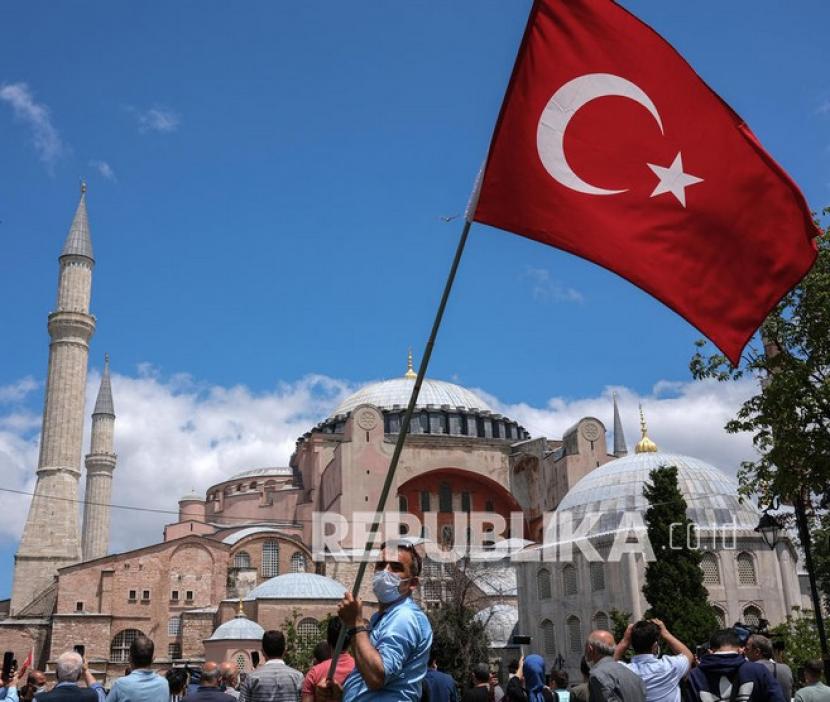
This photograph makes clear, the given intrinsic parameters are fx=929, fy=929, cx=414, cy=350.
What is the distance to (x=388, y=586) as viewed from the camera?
143 inches

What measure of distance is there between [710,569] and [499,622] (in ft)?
32.8

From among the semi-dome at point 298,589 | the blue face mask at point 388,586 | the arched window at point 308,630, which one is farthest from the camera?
the semi-dome at point 298,589

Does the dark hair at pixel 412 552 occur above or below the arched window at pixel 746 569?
below

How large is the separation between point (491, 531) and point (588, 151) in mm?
42018

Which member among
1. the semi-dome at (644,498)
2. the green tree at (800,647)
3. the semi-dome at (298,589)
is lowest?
the green tree at (800,647)

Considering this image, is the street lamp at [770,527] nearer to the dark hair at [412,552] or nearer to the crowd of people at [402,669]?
the crowd of people at [402,669]

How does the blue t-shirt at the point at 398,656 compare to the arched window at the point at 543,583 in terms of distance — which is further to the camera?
the arched window at the point at 543,583

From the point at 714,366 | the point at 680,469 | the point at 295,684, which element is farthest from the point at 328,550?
the point at 295,684

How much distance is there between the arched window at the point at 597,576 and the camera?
29.1m

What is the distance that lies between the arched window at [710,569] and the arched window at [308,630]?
48.3 feet

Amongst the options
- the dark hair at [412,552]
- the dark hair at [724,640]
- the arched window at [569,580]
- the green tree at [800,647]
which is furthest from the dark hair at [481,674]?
the arched window at [569,580]

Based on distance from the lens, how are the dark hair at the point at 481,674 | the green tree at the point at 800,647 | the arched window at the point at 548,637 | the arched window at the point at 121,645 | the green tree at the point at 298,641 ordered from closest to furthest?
the dark hair at the point at 481,674 → the green tree at the point at 800,647 → the arched window at the point at 548,637 → the green tree at the point at 298,641 → the arched window at the point at 121,645

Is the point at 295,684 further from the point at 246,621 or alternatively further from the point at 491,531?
the point at 491,531

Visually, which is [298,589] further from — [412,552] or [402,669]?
[402,669]
